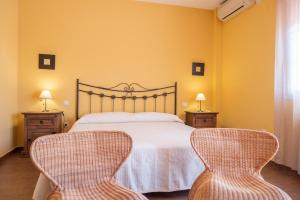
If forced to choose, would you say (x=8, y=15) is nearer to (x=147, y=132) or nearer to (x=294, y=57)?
(x=147, y=132)

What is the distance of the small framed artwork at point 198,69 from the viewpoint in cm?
414

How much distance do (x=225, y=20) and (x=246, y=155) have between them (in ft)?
10.4

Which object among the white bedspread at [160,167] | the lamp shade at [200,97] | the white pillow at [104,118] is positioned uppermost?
the lamp shade at [200,97]

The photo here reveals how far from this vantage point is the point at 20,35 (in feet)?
11.5

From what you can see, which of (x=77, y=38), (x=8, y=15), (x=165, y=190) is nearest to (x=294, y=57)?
(x=165, y=190)

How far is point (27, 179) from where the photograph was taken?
7.93 ft

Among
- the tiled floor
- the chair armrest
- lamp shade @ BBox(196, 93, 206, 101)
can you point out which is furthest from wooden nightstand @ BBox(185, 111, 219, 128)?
the chair armrest

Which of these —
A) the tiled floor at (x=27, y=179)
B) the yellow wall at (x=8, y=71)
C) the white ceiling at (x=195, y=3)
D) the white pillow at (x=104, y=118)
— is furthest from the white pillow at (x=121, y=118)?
the white ceiling at (x=195, y=3)

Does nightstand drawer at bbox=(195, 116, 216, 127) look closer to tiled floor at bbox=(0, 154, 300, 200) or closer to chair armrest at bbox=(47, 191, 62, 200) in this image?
tiled floor at bbox=(0, 154, 300, 200)

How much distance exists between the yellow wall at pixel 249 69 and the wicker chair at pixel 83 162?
8.19 ft

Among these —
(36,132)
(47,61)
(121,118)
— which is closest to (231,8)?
(121,118)

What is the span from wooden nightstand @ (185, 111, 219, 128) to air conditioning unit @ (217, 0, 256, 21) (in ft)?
5.90

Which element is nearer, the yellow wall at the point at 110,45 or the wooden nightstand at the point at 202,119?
the yellow wall at the point at 110,45

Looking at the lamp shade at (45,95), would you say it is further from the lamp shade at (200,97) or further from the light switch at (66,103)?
the lamp shade at (200,97)
